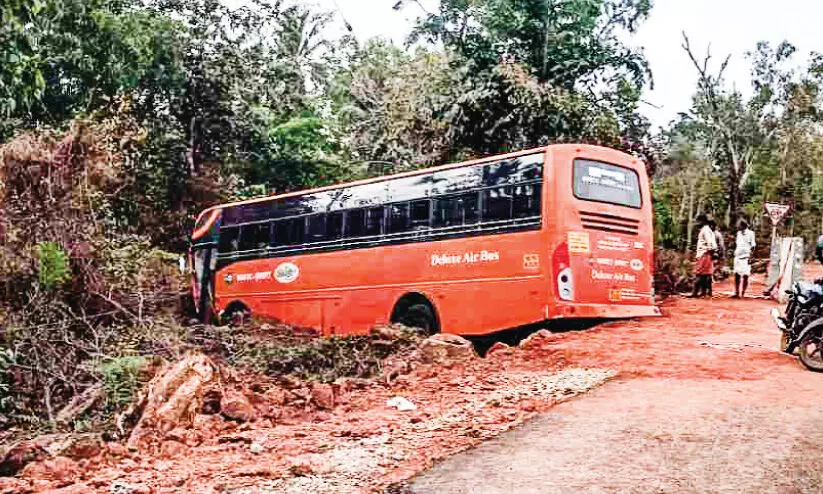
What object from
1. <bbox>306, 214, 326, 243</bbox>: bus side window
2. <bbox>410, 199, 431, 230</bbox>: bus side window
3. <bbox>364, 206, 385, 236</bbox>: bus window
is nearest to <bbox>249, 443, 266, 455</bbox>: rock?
<bbox>410, 199, 431, 230</bbox>: bus side window

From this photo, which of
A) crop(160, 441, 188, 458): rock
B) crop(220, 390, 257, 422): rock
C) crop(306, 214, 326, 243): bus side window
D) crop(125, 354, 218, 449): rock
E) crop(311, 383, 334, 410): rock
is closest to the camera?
crop(160, 441, 188, 458): rock

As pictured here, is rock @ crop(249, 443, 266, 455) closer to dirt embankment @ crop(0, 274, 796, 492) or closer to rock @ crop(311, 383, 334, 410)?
dirt embankment @ crop(0, 274, 796, 492)

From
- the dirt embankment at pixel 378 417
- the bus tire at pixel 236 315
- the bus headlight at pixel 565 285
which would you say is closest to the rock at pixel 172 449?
the dirt embankment at pixel 378 417

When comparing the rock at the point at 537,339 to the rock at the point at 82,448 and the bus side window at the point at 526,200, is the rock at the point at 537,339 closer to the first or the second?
the bus side window at the point at 526,200

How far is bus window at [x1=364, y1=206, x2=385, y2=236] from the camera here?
1350 cm

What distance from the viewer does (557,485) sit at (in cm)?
484

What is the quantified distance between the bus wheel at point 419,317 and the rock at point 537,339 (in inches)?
69.3

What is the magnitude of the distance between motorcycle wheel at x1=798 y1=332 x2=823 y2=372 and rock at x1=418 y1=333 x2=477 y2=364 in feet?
11.3

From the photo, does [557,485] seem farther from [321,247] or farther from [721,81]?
[721,81]

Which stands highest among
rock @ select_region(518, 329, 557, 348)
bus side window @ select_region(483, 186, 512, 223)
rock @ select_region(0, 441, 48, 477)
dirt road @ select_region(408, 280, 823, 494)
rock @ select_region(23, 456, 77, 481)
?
bus side window @ select_region(483, 186, 512, 223)

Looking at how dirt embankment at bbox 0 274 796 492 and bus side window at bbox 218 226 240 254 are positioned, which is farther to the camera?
bus side window at bbox 218 226 240 254

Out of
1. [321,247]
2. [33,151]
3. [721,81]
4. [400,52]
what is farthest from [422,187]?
[400,52]

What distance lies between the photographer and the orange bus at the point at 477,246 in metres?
11.4

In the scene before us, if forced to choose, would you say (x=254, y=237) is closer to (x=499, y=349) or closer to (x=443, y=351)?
(x=499, y=349)
